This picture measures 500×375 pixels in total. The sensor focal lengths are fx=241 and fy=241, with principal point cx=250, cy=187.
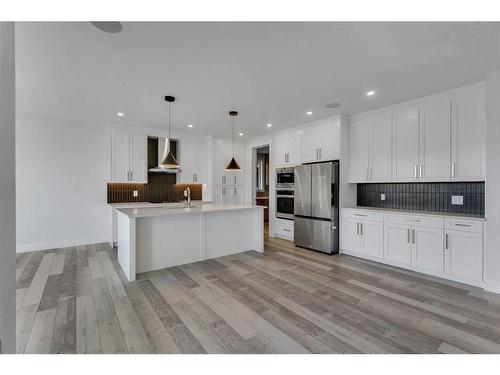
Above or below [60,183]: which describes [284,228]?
below

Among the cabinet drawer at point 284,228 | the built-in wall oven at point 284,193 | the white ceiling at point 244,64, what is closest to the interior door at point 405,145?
the white ceiling at point 244,64

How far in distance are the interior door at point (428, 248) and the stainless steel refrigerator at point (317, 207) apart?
122 cm

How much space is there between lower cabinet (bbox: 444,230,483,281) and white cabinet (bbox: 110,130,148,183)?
547cm

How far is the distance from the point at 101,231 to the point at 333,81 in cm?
522

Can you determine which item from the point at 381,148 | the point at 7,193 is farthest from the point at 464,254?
the point at 7,193

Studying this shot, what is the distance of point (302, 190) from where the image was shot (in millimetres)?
4816

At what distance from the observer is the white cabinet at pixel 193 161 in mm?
5977

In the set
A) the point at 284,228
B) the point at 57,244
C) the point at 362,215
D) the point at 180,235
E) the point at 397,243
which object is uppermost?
the point at 362,215

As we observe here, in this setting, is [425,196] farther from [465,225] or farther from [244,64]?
[244,64]

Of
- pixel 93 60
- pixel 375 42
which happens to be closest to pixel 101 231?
pixel 93 60

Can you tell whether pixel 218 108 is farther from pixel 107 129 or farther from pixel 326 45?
pixel 107 129

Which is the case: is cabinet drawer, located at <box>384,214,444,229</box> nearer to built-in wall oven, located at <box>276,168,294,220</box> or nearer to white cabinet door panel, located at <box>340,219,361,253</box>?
white cabinet door panel, located at <box>340,219,361,253</box>

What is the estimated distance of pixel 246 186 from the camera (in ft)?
22.0

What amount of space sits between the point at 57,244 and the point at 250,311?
4.38m
